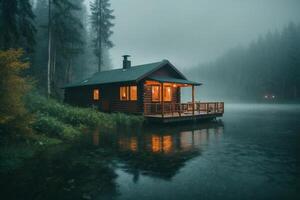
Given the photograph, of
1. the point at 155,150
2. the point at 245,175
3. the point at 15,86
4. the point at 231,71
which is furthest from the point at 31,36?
the point at 231,71

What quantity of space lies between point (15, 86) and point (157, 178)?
20.5ft

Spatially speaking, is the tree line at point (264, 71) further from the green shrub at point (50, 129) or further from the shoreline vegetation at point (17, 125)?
the shoreline vegetation at point (17, 125)

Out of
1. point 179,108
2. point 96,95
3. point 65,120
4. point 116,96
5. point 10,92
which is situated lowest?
point 65,120

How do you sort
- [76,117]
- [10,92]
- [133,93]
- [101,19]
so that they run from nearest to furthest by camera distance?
1. [10,92]
2. [76,117]
3. [133,93]
4. [101,19]

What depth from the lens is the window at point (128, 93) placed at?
22328 millimetres

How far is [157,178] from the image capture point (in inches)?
243

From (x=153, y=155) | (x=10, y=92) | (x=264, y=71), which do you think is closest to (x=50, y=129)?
(x=10, y=92)

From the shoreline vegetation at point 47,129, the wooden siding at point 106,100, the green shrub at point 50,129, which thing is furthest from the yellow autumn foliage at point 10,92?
the wooden siding at point 106,100

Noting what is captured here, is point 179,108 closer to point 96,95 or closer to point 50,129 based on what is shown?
point 96,95

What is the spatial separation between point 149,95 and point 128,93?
225 cm

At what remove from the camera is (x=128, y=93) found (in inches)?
891

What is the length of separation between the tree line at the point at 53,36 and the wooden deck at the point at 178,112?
34.8 ft

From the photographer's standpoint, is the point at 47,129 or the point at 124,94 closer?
the point at 47,129

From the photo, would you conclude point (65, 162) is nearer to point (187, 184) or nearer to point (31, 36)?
point (187, 184)
